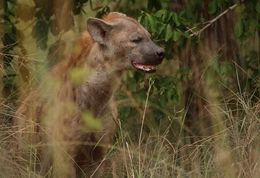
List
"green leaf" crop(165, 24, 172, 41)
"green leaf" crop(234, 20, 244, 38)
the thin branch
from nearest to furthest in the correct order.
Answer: "green leaf" crop(165, 24, 172, 41)
"green leaf" crop(234, 20, 244, 38)
the thin branch

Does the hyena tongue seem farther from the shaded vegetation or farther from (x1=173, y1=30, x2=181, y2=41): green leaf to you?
(x1=173, y1=30, x2=181, y2=41): green leaf

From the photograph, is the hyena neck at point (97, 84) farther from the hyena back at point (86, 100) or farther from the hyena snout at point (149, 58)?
the hyena snout at point (149, 58)

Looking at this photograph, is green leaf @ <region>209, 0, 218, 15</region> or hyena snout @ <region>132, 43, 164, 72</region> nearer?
hyena snout @ <region>132, 43, 164, 72</region>

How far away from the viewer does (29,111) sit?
596cm

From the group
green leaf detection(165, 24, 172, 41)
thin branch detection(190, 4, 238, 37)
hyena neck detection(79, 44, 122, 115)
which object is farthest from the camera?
thin branch detection(190, 4, 238, 37)

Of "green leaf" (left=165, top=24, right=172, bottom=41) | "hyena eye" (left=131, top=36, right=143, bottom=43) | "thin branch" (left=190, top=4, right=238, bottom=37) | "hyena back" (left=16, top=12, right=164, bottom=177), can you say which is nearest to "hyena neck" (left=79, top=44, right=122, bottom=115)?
"hyena back" (left=16, top=12, right=164, bottom=177)

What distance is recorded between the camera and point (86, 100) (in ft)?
19.7

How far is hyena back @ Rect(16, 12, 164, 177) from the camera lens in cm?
575

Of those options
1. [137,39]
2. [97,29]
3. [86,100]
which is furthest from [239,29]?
[86,100]

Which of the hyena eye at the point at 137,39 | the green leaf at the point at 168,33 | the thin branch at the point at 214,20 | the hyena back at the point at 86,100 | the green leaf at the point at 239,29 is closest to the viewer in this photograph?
the hyena back at the point at 86,100

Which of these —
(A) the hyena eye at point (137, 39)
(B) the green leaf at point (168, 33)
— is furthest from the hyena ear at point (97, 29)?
(B) the green leaf at point (168, 33)

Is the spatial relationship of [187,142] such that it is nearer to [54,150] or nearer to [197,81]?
[197,81]

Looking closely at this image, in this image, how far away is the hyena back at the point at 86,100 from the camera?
5.75m

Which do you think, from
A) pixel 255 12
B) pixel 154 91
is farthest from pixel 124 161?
pixel 255 12
